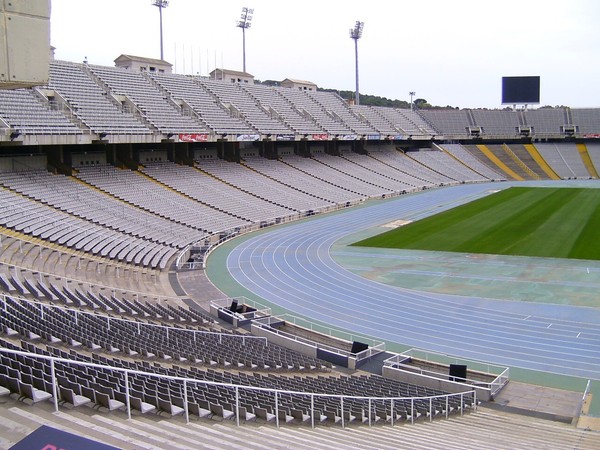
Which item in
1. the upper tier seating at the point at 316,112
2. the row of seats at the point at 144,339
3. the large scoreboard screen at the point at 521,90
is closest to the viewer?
the row of seats at the point at 144,339

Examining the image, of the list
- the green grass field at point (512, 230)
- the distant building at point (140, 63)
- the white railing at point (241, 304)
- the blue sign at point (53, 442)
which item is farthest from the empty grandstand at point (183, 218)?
the green grass field at point (512, 230)

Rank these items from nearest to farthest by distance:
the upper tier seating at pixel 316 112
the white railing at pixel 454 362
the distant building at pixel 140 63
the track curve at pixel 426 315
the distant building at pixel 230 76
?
the white railing at pixel 454 362, the track curve at pixel 426 315, the distant building at pixel 140 63, the upper tier seating at pixel 316 112, the distant building at pixel 230 76

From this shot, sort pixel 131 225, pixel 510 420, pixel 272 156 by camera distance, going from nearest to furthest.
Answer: pixel 510 420 → pixel 131 225 → pixel 272 156

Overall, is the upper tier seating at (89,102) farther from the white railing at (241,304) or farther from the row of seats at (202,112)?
the white railing at (241,304)

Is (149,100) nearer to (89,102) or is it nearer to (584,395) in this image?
(89,102)

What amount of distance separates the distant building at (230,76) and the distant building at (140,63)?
8.74 metres

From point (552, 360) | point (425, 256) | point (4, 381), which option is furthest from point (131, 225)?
point (4, 381)

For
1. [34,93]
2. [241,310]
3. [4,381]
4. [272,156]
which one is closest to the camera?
[4,381]

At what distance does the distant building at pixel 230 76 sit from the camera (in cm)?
6396

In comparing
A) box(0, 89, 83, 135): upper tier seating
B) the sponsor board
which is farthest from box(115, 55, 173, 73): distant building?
box(0, 89, 83, 135): upper tier seating

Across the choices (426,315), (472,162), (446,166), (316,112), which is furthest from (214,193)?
(472,162)

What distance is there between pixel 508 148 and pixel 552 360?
222 ft

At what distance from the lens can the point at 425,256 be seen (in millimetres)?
29547

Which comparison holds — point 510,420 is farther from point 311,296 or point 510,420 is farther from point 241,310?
point 311,296
